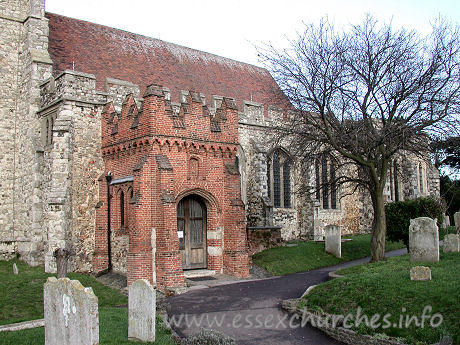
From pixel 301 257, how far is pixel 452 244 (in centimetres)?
611

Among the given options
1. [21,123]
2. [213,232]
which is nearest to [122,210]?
[213,232]

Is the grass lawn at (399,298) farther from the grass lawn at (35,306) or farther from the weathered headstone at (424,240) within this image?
the grass lawn at (35,306)

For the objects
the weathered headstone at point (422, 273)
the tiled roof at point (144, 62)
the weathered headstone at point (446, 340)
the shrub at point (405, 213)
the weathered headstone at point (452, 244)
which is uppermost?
the tiled roof at point (144, 62)

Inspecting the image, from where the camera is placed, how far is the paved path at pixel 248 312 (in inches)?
406

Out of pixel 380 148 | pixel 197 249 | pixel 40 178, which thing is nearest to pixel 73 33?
pixel 40 178

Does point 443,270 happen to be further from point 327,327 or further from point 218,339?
point 218,339

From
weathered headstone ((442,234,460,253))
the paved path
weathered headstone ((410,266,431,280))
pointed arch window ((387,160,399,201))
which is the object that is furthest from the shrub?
pointed arch window ((387,160,399,201))

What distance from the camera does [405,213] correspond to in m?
20.4

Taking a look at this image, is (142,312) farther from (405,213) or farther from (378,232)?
(405,213)

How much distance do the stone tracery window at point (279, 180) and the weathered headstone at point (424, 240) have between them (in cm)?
1257

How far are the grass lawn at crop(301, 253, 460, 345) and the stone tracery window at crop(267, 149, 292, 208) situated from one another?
13701 millimetres

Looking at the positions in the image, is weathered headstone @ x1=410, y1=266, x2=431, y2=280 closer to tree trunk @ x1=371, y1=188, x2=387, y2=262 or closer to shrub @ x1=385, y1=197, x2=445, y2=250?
tree trunk @ x1=371, y1=188, x2=387, y2=262

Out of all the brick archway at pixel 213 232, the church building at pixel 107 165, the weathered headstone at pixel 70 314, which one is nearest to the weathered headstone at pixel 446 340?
the weathered headstone at pixel 70 314

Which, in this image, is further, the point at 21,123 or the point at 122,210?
the point at 21,123
